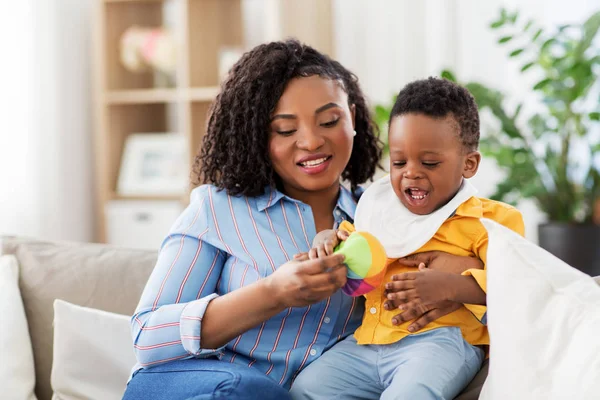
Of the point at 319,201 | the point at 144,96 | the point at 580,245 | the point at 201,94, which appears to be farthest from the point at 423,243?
the point at 144,96

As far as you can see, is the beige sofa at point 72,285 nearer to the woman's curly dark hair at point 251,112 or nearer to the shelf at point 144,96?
the woman's curly dark hair at point 251,112

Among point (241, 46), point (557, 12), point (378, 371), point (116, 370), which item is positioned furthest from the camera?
point (241, 46)

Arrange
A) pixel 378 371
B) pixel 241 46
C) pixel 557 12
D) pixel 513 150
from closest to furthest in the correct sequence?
pixel 378 371 → pixel 513 150 → pixel 557 12 → pixel 241 46

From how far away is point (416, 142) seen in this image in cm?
137

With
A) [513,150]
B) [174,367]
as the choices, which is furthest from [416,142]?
[513,150]

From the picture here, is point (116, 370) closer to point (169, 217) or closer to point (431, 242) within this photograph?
point (431, 242)

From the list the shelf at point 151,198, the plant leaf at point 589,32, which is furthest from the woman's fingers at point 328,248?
the shelf at point 151,198

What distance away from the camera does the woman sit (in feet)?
4.37

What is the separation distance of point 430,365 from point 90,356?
2.82ft

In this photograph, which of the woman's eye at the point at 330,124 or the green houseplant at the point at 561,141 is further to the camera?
the green houseplant at the point at 561,141

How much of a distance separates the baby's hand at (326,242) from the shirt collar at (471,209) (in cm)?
21

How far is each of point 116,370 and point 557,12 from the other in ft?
9.01

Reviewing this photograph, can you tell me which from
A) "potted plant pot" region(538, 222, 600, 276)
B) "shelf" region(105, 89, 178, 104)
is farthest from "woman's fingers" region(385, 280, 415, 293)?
"shelf" region(105, 89, 178, 104)

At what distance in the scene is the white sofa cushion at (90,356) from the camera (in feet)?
5.76
